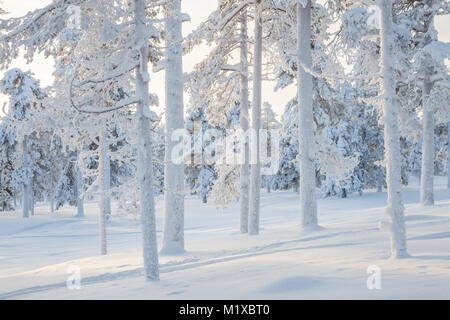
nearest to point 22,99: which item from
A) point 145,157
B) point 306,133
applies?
point 306,133

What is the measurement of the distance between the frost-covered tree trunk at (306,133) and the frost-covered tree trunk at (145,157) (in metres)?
6.93

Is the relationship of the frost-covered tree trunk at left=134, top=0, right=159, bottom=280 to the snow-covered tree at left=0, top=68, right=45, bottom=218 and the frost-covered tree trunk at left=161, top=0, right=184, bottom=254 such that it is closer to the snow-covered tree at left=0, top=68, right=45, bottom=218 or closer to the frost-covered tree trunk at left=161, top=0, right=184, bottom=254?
the frost-covered tree trunk at left=161, top=0, right=184, bottom=254

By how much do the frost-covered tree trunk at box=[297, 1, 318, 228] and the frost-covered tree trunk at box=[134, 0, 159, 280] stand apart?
6931 mm

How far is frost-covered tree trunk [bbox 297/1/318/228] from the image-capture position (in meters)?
13.0

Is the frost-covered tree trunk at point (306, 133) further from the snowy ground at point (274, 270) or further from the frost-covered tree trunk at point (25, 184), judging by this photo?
the frost-covered tree trunk at point (25, 184)

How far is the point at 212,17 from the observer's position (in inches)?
601

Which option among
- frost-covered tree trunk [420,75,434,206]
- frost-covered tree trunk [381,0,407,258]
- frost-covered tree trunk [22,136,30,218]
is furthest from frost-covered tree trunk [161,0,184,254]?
frost-covered tree trunk [22,136,30,218]

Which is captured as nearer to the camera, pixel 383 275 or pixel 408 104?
pixel 383 275

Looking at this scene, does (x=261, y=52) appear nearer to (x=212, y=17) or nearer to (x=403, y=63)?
(x=212, y=17)

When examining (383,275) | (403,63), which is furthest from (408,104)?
(383,275)

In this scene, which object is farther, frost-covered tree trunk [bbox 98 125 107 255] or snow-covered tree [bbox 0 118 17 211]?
snow-covered tree [bbox 0 118 17 211]

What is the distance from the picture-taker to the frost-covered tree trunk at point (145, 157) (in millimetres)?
7055
